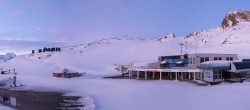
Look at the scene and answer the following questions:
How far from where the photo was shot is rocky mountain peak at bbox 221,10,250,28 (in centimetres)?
13999

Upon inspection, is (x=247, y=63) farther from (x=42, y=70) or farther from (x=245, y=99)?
(x=42, y=70)

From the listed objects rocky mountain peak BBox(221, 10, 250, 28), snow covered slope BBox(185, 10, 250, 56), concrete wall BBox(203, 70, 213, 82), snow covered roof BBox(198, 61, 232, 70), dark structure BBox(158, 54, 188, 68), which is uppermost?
rocky mountain peak BBox(221, 10, 250, 28)

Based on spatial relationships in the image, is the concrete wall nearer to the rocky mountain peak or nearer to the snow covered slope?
the snow covered slope

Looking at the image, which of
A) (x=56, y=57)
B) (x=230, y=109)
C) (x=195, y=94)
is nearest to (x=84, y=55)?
(x=56, y=57)

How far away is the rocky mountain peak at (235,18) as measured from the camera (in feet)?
459

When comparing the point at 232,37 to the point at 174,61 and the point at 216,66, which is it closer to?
the point at 174,61

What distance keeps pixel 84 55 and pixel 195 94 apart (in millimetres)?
81493

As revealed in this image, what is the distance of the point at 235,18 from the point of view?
5640 inches

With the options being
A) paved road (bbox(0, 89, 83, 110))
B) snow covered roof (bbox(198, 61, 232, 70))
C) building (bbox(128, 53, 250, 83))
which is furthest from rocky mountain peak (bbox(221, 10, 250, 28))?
paved road (bbox(0, 89, 83, 110))

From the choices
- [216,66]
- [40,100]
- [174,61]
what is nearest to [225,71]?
[216,66]

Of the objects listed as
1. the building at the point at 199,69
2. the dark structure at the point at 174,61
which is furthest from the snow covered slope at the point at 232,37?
the building at the point at 199,69

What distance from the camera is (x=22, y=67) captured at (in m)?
78.4

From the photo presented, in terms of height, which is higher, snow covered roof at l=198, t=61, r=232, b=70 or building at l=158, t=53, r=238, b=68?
building at l=158, t=53, r=238, b=68

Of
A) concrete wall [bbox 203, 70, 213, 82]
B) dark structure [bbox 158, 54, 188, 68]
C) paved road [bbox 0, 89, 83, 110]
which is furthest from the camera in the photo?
dark structure [bbox 158, 54, 188, 68]
